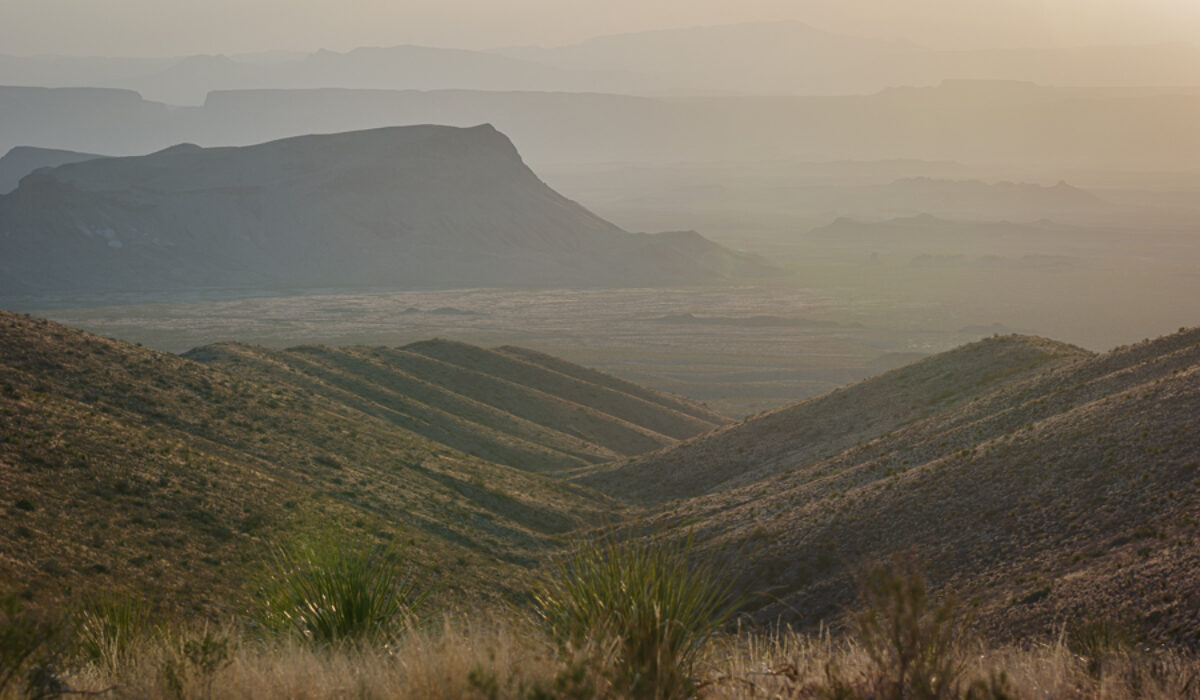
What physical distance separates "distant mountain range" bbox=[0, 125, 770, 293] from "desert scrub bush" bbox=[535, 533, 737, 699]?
139m

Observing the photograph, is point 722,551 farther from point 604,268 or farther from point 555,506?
point 604,268

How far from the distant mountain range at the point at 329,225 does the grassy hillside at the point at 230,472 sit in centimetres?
10749

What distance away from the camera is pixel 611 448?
47406 mm

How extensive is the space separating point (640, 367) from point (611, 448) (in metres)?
41.8

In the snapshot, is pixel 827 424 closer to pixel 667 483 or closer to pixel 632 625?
pixel 667 483

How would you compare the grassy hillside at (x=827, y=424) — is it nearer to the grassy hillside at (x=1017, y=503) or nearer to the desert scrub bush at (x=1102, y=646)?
the grassy hillside at (x=1017, y=503)

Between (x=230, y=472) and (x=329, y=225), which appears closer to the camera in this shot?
(x=230, y=472)

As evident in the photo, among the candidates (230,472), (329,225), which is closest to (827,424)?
(230,472)

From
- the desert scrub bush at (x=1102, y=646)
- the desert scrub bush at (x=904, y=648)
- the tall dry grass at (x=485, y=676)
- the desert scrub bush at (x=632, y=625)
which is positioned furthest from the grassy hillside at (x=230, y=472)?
the desert scrub bush at (x=1102, y=646)

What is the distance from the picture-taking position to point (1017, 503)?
19047 mm

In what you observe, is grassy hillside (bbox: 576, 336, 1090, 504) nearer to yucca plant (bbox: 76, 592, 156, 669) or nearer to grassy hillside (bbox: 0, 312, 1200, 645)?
grassy hillside (bbox: 0, 312, 1200, 645)

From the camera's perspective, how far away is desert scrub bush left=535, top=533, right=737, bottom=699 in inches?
218

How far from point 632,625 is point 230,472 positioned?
59.4 ft

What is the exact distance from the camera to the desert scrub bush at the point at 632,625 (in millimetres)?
5535
